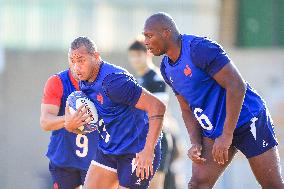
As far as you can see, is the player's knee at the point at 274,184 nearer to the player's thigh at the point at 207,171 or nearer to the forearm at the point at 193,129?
the player's thigh at the point at 207,171

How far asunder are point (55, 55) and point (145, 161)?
605 centimetres

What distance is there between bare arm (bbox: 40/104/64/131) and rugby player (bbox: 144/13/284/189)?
120 centimetres

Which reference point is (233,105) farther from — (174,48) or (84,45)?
(84,45)

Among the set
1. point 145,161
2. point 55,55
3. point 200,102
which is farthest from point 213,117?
point 55,55

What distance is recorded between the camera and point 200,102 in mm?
7914

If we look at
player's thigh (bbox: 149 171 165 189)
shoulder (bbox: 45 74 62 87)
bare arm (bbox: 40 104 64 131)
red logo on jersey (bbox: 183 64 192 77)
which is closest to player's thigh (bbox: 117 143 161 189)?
bare arm (bbox: 40 104 64 131)

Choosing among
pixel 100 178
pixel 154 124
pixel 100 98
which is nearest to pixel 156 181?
pixel 100 178

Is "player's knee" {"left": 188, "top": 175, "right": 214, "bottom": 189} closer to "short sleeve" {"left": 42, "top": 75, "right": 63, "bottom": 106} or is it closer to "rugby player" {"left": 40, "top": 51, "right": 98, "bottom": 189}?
"rugby player" {"left": 40, "top": 51, "right": 98, "bottom": 189}

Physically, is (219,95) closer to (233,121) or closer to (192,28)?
(233,121)

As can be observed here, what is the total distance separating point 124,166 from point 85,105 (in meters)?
0.61

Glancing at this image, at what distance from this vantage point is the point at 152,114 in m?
7.93

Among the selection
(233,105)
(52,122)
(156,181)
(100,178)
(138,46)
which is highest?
(233,105)

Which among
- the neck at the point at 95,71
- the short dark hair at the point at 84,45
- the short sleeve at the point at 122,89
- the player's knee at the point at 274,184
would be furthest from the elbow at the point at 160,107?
the player's knee at the point at 274,184

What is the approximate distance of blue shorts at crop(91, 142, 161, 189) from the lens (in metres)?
8.18
